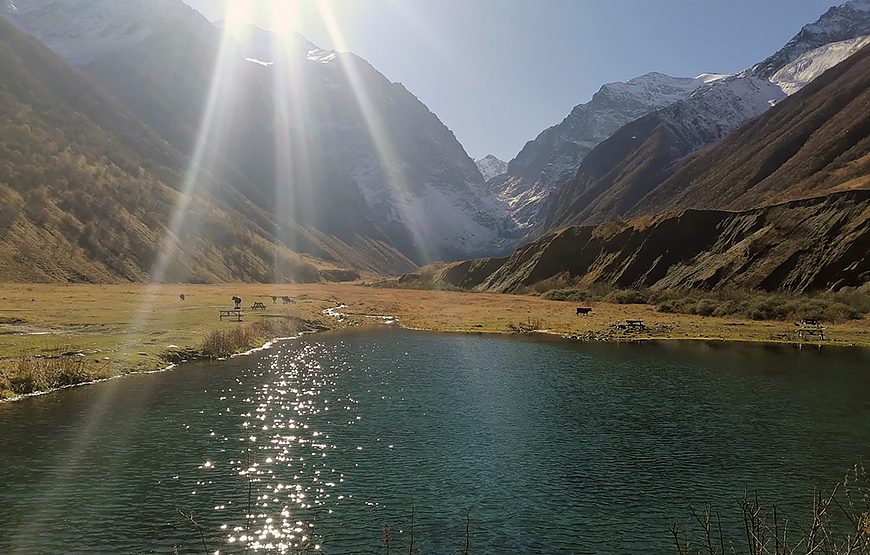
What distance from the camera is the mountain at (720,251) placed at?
301 feet

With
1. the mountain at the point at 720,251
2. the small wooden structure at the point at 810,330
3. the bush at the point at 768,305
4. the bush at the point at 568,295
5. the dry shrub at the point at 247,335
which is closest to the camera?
the dry shrub at the point at 247,335

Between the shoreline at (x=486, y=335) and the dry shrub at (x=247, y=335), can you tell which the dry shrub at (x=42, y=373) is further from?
the dry shrub at (x=247, y=335)

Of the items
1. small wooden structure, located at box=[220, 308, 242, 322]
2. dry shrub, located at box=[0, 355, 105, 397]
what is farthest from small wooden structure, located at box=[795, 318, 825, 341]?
dry shrub, located at box=[0, 355, 105, 397]

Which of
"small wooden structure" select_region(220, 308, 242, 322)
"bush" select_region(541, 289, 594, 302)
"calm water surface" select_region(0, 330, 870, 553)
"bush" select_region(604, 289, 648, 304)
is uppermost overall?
"calm water surface" select_region(0, 330, 870, 553)

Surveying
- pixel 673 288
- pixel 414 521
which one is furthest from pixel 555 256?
pixel 414 521

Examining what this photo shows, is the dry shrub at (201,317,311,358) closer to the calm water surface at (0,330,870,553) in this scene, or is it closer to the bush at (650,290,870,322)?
the calm water surface at (0,330,870,553)

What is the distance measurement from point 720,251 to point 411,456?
4176 inches

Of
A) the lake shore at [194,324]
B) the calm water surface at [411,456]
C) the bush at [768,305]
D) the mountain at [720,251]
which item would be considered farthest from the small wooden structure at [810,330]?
the calm water surface at [411,456]

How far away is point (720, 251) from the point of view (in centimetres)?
11612

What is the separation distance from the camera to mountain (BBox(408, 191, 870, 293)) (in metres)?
91.8

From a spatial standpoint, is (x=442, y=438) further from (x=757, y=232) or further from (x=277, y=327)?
(x=757, y=232)

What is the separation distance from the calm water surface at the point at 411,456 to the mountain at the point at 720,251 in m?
49.6

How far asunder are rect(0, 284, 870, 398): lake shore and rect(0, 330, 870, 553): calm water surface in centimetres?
635

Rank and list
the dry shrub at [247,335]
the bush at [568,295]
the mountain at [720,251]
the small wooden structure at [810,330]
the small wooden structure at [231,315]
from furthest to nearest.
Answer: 1. the bush at [568,295]
2. the mountain at [720,251]
3. the small wooden structure at [231,315]
4. the small wooden structure at [810,330]
5. the dry shrub at [247,335]
